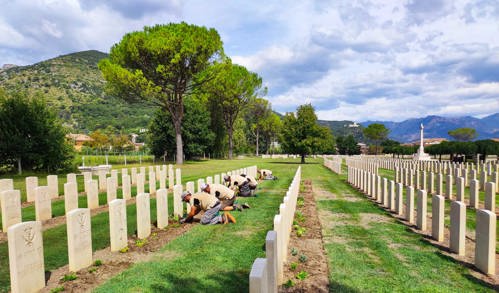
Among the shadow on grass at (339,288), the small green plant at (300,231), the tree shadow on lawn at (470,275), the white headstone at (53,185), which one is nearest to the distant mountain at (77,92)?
the white headstone at (53,185)

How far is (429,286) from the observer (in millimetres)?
4520

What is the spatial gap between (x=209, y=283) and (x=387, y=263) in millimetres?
3010

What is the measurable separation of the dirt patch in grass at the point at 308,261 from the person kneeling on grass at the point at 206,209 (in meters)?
1.94

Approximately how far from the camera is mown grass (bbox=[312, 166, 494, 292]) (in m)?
4.54

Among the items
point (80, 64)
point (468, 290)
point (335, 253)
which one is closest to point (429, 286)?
point (468, 290)

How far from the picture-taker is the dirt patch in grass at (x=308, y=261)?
4.52 metres

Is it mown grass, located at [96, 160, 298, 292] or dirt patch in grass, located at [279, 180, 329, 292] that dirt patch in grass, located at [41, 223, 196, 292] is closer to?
mown grass, located at [96, 160, 298, 292]

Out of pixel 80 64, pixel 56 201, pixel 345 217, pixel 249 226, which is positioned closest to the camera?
pixel 249 226

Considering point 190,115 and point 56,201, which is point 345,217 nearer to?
point 56,201

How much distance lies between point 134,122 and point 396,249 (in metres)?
131

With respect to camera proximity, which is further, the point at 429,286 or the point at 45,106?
the point at 45,106

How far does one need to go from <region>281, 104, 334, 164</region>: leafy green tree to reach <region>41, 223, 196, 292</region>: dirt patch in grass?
32125 millimetres

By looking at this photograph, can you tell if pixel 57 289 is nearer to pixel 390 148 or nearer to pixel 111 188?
pixel 111 188

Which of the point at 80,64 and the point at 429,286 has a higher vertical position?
the point at 80,64
